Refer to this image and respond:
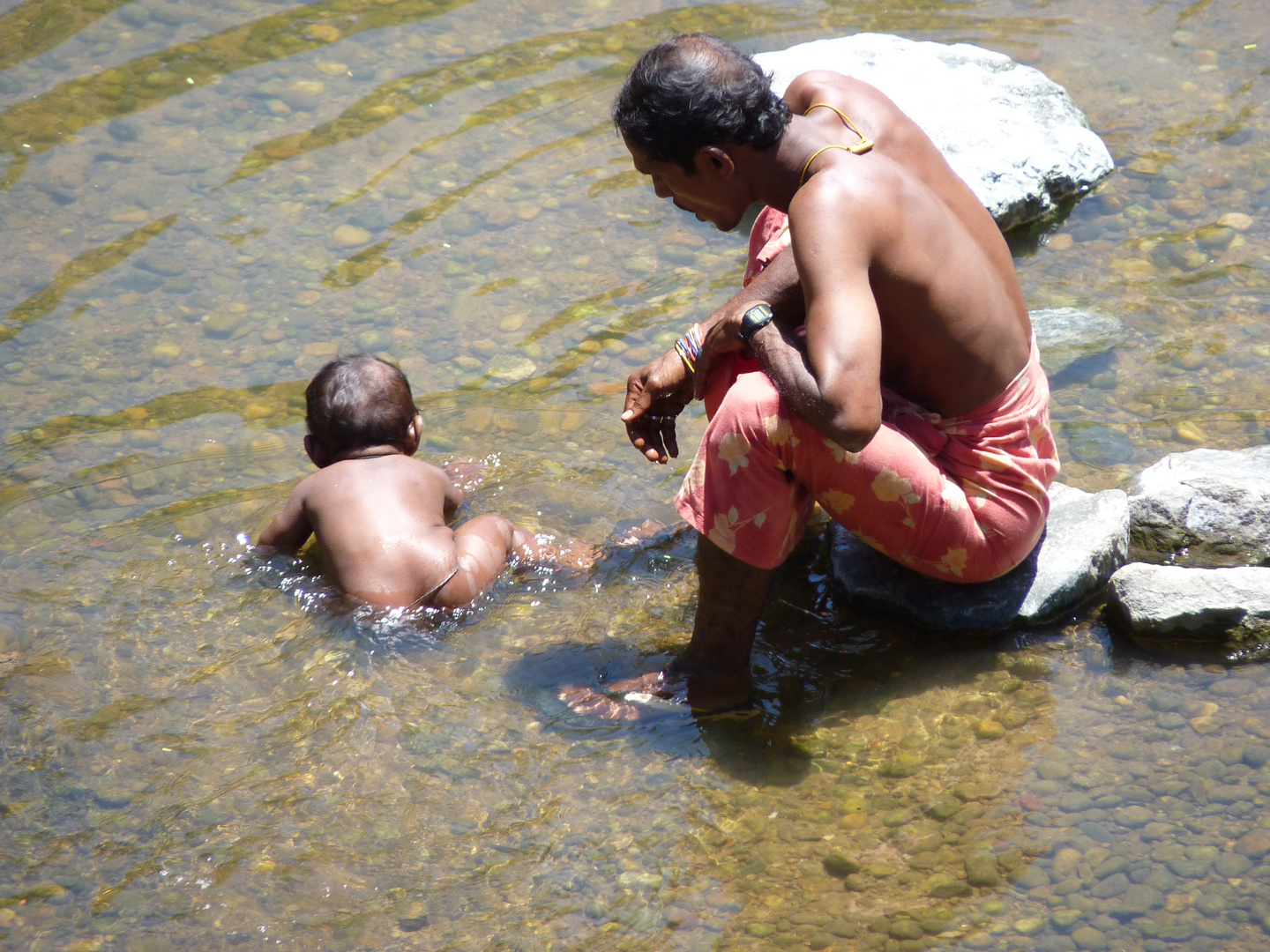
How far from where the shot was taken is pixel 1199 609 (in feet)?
10.1

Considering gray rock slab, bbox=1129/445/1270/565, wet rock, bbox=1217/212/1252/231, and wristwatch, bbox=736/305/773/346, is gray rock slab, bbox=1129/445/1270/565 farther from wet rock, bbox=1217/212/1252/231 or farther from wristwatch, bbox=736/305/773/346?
wet rock, bbox=1217/212/1252/231

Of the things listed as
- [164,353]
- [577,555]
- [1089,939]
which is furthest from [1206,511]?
[164,353]

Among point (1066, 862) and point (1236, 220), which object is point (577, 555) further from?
point (1236, 220)

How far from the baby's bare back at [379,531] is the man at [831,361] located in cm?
79

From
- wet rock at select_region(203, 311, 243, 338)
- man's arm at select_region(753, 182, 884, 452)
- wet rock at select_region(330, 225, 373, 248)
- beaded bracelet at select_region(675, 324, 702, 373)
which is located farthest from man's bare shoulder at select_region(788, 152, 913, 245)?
wet rock at select_region(330, 225, 373, 248)

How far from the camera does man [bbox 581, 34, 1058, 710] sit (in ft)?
8.32

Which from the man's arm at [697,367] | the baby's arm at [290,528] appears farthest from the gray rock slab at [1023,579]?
the baby's arm at [290,528]

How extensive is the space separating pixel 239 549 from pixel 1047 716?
2665 mm

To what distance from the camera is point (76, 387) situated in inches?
179

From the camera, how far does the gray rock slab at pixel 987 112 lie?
5.30 metres

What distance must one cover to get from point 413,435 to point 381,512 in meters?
0.48

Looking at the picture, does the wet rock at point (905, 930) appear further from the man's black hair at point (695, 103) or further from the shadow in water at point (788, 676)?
the man's black hair at point (695, 103)

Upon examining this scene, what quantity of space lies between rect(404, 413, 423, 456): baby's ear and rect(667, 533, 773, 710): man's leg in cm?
135

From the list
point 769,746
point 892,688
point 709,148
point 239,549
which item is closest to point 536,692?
point 769,746
